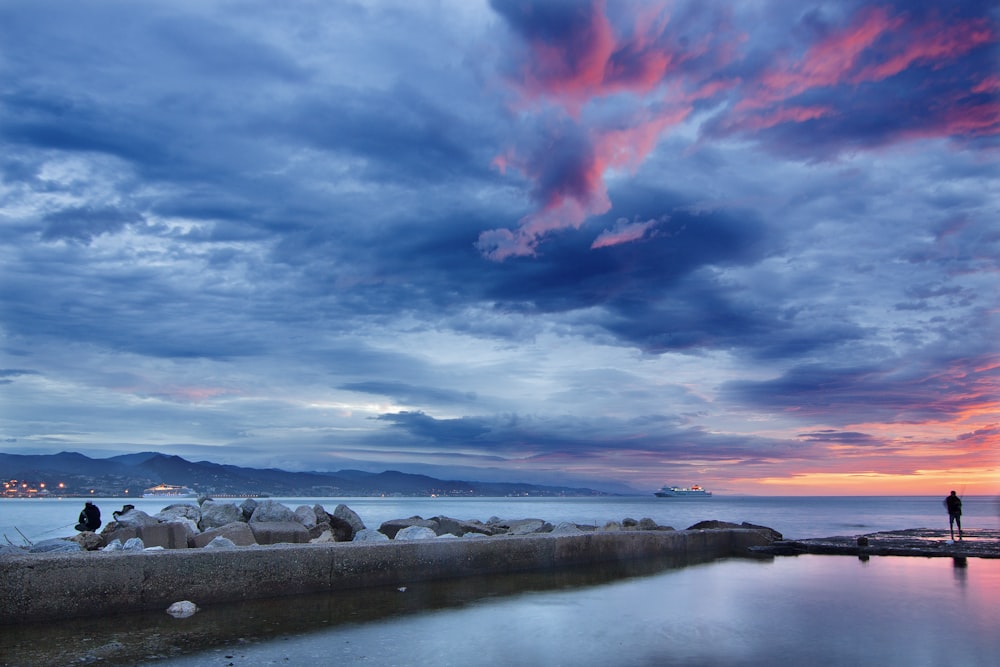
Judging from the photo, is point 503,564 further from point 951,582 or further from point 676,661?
point 951,582

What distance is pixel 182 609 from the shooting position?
635 cm

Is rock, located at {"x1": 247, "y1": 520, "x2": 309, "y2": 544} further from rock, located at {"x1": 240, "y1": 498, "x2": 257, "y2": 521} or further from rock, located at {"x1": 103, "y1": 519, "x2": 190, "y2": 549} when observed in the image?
rock, located at {"x1": 240, "y1": 498, "x2": 257, "y2": 521}

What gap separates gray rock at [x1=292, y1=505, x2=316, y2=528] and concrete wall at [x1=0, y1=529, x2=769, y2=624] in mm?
7870

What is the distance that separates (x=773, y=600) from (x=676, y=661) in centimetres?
341

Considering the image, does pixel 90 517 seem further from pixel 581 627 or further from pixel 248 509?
pixel 581 627

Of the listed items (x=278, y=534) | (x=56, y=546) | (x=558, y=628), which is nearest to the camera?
(x=558, y=628)

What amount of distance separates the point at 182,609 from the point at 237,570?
25.4 inches

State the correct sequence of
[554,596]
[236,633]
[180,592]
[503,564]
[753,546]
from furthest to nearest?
Result: [753,546] → [503,564] → [554,596] → [180,592] → [236,633]

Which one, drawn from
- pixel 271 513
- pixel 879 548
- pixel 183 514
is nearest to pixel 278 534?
pixel 271 513

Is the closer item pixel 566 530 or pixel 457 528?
pixel 566 530

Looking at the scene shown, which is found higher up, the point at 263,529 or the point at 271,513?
the point at 271,513

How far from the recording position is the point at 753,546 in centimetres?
1418

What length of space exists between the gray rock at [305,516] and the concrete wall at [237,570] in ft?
25.8

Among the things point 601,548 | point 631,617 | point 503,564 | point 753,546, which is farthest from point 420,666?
point 753,546
